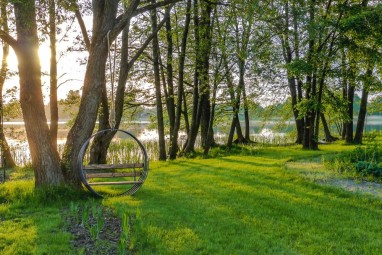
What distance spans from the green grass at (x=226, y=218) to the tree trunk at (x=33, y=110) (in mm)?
479

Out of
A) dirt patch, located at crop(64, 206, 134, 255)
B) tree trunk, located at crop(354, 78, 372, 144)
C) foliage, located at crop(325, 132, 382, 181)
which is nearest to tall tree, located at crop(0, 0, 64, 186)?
dirt patch, located at crop(64, 206, 134, 255)

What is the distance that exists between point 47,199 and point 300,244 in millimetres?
4101

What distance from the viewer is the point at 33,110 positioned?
641 cm

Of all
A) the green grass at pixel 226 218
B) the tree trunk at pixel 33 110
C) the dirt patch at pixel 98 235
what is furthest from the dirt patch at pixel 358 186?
the tree trunk at pixel 33 110

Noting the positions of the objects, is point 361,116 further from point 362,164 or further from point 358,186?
point 358,186

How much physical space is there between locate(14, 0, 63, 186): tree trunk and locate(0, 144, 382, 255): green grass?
1.57ft

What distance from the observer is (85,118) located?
6.82 meters

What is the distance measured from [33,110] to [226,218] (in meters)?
3.82

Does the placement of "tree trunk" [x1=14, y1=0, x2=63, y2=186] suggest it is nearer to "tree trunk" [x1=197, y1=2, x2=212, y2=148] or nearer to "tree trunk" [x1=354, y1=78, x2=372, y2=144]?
"tree trunk" [x1=197, y1=2, x2=212, y2=148]

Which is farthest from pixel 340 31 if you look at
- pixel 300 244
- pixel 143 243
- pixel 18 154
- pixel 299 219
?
pixel 18 154

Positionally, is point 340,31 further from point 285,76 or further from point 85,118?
point 85,118

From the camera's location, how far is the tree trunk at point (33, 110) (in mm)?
6395

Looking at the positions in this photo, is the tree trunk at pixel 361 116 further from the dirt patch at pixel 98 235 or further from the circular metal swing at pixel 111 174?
the dirt patch at pixel 98 235

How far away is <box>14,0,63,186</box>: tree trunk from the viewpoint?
6395 millimetres
